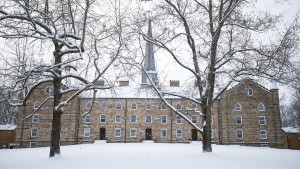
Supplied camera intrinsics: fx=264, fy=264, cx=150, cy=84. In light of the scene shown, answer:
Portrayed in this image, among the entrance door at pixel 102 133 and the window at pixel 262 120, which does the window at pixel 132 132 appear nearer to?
the entrance door at pixel 102 133

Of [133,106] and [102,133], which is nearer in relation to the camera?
[102,133]

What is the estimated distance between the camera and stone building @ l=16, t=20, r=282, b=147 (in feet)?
132

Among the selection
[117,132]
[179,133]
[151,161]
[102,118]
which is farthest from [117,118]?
[151,161]

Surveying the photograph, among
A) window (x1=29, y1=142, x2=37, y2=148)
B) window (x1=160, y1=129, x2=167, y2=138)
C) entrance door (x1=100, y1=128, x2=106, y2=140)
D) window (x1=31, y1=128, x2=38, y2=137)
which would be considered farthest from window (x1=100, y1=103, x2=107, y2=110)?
window (x1=29, y1=142, x2=37, y2=148)

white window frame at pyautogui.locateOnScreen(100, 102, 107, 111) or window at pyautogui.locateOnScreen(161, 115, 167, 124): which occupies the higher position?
white window frame at pyautogui.locateOnScreen(100, 102, 107, 111)

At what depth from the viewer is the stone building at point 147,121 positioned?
40.2 metres

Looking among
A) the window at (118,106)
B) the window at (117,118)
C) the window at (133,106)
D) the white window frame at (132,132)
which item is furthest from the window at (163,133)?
the window at (118,106)

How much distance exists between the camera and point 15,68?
1303 cm

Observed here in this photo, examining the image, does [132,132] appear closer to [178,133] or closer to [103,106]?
[103,106]

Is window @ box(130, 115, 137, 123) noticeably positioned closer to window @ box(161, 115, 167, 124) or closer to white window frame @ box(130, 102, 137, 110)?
white window frame @ box(130, 102, 137, 110)

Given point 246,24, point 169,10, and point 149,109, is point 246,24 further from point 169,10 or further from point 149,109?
point 149,109

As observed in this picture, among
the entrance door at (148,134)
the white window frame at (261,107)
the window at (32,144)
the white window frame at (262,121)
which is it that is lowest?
the window at (32,144)

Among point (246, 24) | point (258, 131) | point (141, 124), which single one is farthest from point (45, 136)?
point (246, 24)

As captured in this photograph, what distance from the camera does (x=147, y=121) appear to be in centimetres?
4353
